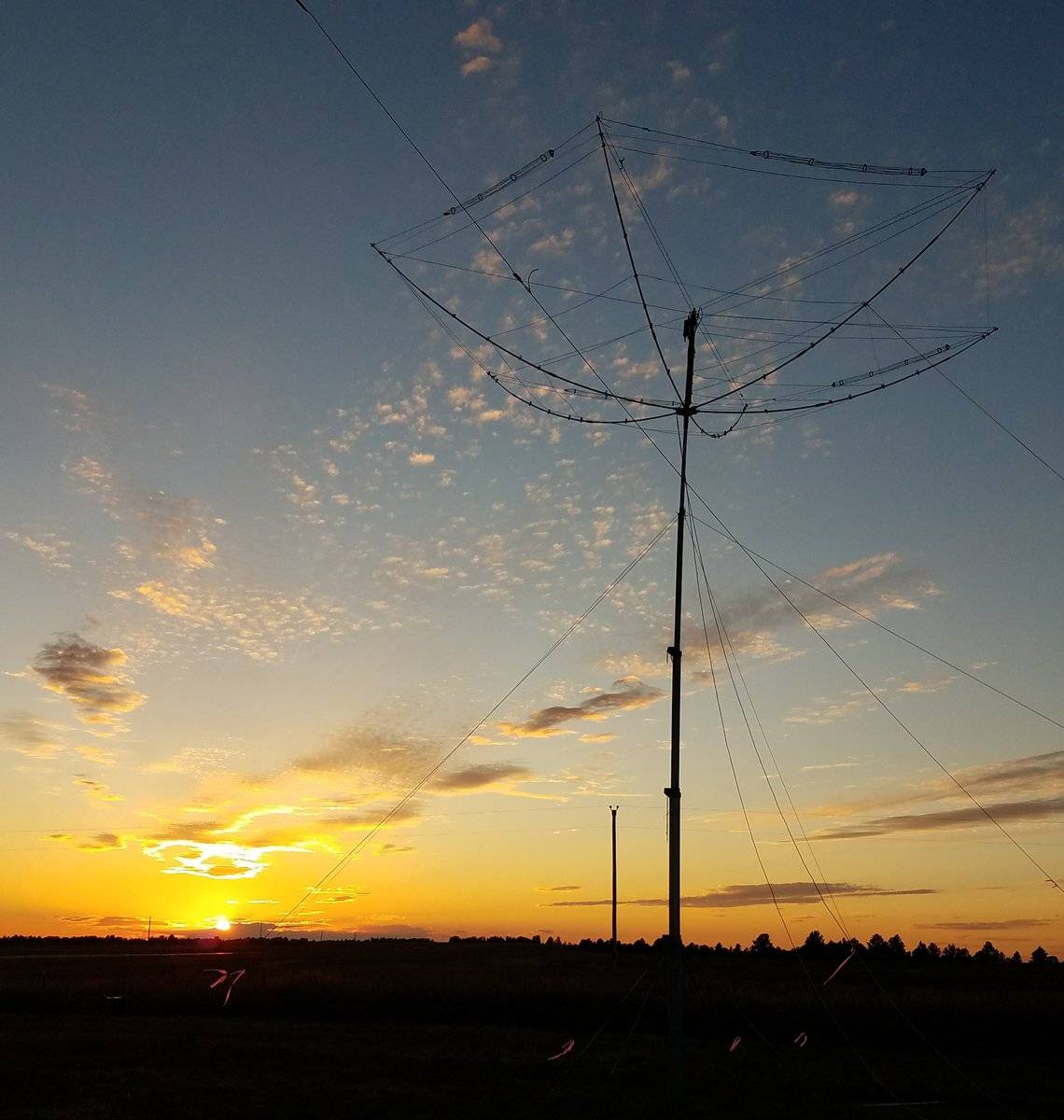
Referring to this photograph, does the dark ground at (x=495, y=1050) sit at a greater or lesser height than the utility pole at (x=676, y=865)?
lesser

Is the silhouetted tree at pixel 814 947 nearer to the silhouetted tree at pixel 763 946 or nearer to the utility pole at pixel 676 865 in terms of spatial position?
the silhouetted tree at pixel 763 946

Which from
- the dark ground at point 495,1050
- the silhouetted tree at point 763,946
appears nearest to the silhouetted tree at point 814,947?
the silhouetted tree at point 763,946

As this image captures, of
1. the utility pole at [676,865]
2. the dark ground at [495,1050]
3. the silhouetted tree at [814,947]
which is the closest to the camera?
the utility pole at [676,865]

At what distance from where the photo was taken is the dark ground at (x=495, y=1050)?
922 inches

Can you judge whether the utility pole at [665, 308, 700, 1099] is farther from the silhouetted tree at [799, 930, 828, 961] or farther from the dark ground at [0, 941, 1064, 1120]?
the silhouetted tree at [799, 930, 828, 961]

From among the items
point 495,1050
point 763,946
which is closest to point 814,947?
point 763,946

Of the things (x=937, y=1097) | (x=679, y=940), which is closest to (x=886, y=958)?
(x=937, y=1097)

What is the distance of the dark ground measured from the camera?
76.8ft

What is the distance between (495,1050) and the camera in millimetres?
31172

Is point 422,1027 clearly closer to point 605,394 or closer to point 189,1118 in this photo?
point 189,1118

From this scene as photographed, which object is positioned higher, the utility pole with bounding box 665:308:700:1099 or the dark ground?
the utility pole with bounding box 665:308:700:1099

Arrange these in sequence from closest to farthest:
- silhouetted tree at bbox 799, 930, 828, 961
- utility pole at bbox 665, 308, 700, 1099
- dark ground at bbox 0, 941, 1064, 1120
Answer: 1. utility pole at bbox 665, 308, 700, 1099
2. dark ground at bbox 0, 941, 1064, 1120
3. silhouetted tree at bbox 799, 930, 828, 961

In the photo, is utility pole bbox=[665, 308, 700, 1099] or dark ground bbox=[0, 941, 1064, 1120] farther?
dark ground bbox=[0, 941, 1064, 1120]

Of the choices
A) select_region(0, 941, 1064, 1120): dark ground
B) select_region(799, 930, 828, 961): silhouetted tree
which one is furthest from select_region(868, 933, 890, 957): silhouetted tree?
select_region(0, 941, 1064, 1120): dark ground
